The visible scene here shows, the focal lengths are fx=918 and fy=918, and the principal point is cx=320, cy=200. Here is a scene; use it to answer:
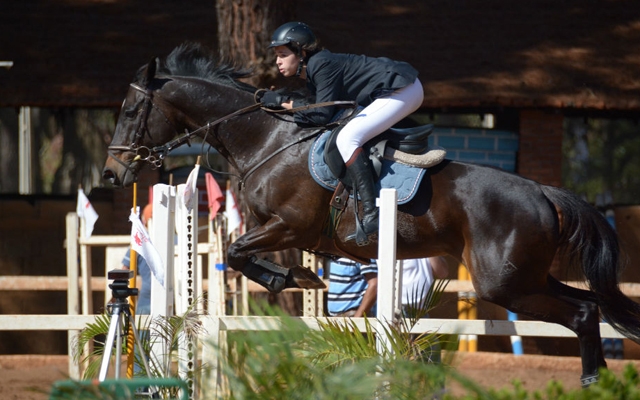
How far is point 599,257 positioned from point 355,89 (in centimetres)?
192

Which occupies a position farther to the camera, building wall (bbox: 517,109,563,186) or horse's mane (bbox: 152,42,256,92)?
building wall (bbox: 517,109,563,186)

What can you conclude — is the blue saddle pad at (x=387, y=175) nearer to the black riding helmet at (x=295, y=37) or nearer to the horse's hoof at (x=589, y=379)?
the black riding helmet at (x=295, y=37)

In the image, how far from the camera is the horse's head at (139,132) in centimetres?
634

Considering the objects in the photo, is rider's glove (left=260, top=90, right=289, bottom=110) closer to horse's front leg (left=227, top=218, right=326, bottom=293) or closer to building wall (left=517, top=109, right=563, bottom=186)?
horse's front leg (left=227, top=218, right=326, bottom=293)

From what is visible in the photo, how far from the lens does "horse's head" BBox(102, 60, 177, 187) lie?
20.8 feet

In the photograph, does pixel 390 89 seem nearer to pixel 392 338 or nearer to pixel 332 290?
pixel 392 338

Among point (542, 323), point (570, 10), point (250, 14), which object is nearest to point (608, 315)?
point (542, 323)

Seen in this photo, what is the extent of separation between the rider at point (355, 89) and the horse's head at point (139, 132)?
3.32 feet

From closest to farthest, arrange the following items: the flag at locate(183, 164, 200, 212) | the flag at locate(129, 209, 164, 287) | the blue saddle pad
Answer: the flag at locate(129, 209, 164, 287)
the flag at locate(183, 164, 200, 212)
the blue saddle pad

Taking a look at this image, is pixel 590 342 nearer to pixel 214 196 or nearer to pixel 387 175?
pixel 387 175

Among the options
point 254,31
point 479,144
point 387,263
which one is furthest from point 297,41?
point 479,144

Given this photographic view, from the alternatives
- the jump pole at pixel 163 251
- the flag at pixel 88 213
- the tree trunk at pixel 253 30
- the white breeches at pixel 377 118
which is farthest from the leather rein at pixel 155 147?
the tree trunk at pixel 253 30

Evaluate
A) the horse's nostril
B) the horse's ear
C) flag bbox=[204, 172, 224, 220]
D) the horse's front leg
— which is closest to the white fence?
the horse's front leg

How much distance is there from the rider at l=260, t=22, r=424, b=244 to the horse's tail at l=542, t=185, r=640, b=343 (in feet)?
3.92
